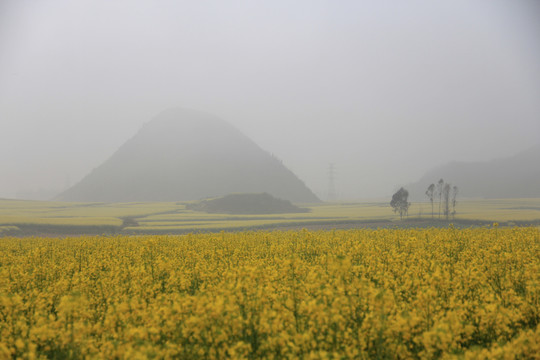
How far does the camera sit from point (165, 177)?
186 meters

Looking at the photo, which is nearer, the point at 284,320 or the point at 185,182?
the point at 284,320

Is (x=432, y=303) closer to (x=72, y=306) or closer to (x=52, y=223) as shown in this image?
(x=72, y=306)

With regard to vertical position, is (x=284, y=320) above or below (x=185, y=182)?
below

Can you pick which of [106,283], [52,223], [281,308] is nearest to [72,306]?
[281,308]

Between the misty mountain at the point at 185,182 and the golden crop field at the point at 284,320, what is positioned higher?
the misty mountain at the point at 185,182

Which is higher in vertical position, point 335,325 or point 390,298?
point 390,298

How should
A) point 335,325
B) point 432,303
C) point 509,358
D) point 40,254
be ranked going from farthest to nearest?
point 40,254 → point 432,303 → point 335,325 → point 509,358

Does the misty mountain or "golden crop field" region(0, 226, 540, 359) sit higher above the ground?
the misty mountain

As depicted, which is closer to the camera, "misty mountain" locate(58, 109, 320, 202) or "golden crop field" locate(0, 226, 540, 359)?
"golden crop field" locate(0, 226, 540, 359)

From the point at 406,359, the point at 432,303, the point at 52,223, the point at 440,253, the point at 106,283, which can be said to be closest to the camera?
the point at 406,359

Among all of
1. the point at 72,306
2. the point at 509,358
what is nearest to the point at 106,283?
the point at 72,306

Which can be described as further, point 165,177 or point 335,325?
point 165,177

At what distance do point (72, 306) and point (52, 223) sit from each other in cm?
5382

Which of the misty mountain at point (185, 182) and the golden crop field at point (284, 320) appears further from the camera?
the misty mountain at point (185, 182)
